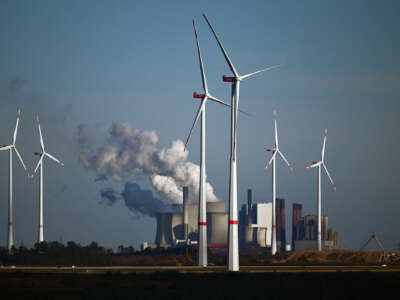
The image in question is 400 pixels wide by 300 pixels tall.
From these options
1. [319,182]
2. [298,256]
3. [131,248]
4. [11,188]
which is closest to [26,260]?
[11,188]
